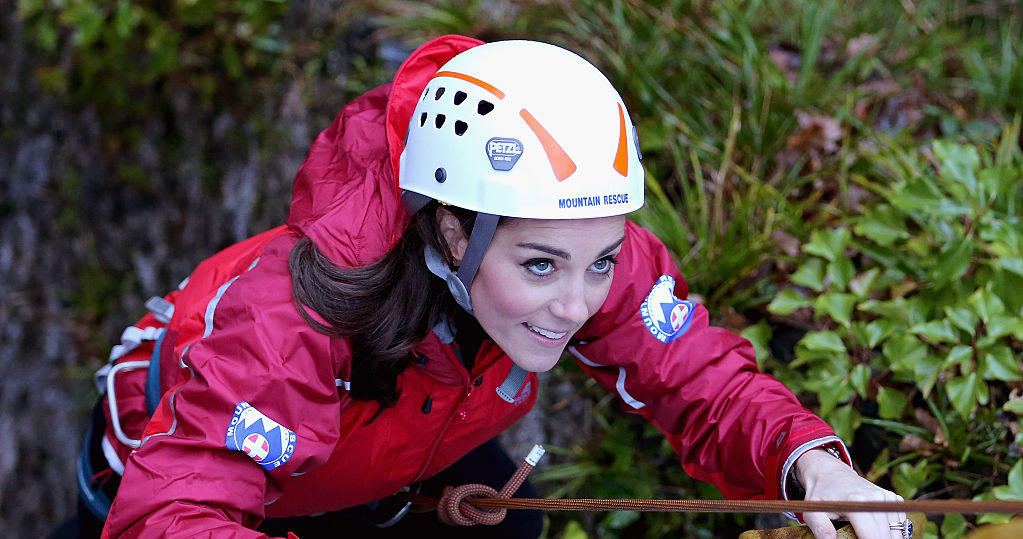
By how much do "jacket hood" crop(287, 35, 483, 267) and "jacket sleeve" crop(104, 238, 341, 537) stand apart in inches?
6.0

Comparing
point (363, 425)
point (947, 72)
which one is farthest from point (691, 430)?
point (947, 72)

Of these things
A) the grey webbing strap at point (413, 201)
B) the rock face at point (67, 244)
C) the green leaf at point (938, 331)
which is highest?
the grey webbing strap at point (413, 201)

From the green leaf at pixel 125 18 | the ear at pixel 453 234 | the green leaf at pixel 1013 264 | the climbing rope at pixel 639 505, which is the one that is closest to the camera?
the climbing rope at pixel 639 505

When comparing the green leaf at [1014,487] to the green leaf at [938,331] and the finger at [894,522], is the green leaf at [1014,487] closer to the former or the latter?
the green leaf at [938,331]

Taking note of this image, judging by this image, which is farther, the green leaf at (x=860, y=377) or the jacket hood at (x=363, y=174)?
the green leaf at (x=860, y=377)

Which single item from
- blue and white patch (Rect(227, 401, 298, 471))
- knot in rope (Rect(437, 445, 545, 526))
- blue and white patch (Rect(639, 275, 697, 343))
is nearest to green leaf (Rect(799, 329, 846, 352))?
blue and white patch (Rect(639, 275, 697, 343))

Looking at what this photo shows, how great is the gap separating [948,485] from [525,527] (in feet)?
4.34

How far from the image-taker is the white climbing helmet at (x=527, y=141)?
170 cm

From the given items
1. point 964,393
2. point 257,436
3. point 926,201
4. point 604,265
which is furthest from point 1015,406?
point 257,436

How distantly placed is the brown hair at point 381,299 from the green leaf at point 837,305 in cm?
134

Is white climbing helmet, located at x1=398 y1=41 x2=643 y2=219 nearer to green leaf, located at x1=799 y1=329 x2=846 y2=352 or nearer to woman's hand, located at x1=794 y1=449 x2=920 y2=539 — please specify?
woman's hand, located at x1=794 y1=449 x2=920 y2=539

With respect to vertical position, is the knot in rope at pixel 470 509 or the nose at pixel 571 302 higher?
the nose at pixel 571 302

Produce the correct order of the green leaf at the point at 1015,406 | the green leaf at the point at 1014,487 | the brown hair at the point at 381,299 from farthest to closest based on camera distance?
1. the green leaf at the point at 1015,406
2. the green leaf at the point at 1014,487
3. the brown hair at the point at 381,299

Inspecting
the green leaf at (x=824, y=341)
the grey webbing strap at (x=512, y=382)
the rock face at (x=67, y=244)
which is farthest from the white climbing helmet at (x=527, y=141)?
the rock face at (x=67, y=244)
